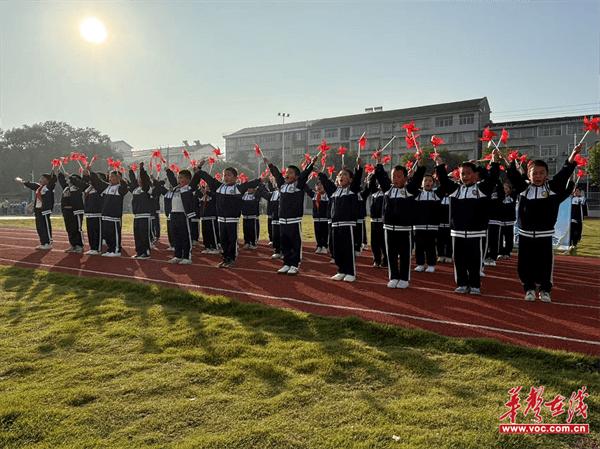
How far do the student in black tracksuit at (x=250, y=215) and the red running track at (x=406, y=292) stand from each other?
1.85 metres

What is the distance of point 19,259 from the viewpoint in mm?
11898

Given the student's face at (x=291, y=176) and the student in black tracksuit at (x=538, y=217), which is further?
the student's face at (x=291, y=176)

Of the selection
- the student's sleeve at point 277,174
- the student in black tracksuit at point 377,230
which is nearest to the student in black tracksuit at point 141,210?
the student's sleeve at point 277,174

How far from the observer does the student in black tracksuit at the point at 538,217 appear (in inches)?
261

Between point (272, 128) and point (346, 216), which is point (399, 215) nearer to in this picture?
point (346, 216)

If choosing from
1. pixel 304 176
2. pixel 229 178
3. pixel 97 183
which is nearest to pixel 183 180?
pixel 229 178

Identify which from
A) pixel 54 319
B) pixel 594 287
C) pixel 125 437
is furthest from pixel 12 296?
pixel 594 287

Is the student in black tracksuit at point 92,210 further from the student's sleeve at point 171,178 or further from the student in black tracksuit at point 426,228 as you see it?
the student in black tracksuit at point 426,228

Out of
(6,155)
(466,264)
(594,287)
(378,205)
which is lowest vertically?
(594,287)

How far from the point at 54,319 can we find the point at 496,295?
620cm

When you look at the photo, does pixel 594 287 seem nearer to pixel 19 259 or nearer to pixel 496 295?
pixel 496 295

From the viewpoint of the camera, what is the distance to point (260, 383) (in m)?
4.07

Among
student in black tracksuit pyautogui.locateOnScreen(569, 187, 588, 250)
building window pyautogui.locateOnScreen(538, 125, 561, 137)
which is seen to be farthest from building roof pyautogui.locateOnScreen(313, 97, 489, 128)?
student in black tracksuit pyautogui.locateOnScreen(569, 187, 588, 250)

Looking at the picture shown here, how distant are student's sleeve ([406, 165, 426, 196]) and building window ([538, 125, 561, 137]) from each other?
49.8 m
